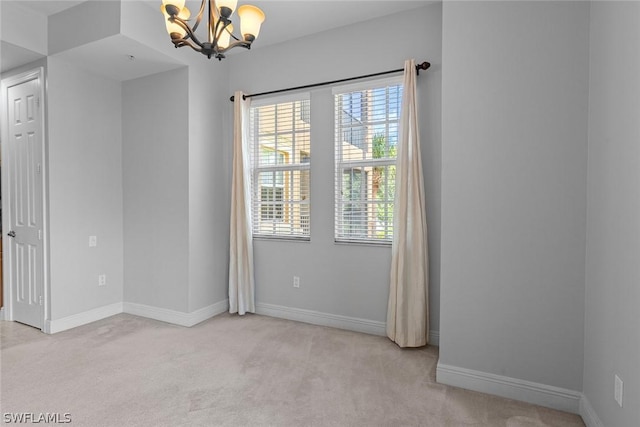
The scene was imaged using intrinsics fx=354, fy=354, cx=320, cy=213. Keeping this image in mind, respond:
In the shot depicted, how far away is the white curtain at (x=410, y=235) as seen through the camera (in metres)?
2.97

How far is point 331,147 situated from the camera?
352cm

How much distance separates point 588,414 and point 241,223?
3.18 m

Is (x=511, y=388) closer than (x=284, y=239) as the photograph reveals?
Yes

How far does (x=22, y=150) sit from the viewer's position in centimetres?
357

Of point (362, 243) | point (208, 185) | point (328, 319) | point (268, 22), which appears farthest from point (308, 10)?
point (328, 319)

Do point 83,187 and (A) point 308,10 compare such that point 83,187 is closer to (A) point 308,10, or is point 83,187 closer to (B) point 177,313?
(B) point 177,313

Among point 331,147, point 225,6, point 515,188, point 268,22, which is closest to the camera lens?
point 225,6

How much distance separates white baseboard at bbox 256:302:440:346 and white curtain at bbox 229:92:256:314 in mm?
222

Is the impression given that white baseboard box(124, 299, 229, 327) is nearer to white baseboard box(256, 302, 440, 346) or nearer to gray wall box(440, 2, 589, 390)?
white baseboard box(256, 302, 440, 346)

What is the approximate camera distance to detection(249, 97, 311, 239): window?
3.73 metres

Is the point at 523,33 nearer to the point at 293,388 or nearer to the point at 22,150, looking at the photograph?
the point at 293,388

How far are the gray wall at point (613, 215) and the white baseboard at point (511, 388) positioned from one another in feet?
0.44

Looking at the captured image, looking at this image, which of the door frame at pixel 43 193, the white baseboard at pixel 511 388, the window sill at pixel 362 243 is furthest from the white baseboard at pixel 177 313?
the white baseboard at pixel 511 388

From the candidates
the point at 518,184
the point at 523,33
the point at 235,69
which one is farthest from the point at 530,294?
the point at 235,69
